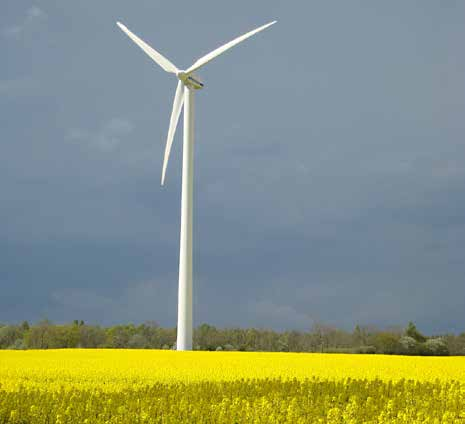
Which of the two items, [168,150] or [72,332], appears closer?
[168,150]

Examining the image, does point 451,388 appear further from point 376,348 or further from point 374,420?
point 376,348

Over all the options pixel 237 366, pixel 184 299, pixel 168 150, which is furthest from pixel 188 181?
pixel 237 366

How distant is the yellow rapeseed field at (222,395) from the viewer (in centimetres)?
1286

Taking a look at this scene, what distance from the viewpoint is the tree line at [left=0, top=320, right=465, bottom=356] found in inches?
2272

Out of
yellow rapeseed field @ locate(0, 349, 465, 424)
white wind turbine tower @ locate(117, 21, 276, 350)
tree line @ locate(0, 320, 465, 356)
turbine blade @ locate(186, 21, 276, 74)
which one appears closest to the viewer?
yellow rapeseed field @ locate(0, 349, 465, 424)

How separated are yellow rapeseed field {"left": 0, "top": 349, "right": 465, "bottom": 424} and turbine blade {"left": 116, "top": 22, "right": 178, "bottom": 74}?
89.4 feet

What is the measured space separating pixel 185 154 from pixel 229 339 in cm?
2557

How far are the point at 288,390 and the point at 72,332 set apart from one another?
161 feet

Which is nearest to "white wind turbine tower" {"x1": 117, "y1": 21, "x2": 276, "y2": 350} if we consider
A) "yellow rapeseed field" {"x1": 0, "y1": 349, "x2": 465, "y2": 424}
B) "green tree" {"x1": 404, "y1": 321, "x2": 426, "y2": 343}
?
Result: "yellow rapeseed field" {"x1": 0, "y1": 349, "x2": 465, "y2": 424}

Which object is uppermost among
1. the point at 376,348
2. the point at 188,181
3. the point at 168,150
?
the point at 168,150

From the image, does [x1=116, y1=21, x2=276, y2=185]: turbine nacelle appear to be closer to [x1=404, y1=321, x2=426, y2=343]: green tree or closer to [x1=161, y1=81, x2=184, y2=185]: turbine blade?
[x1=161, y1=81, x2=184, y2=185]: turbine blade

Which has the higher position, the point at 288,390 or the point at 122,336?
the point at 122,336

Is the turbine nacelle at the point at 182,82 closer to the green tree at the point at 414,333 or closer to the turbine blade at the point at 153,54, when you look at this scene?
the turbine blade at the point at 153,54

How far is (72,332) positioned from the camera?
204 feet
